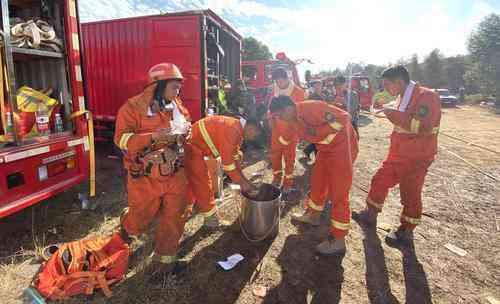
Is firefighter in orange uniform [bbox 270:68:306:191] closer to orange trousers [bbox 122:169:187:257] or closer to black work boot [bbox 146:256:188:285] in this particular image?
orange trousers [bbox 122:169:187:257]

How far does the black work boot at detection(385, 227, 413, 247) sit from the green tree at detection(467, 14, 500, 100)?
1156 inches

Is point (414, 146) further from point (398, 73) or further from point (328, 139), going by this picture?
point (328, 139)

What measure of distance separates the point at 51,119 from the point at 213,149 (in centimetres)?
206

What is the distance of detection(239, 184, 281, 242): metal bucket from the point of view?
294cm

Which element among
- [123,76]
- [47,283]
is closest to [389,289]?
[47,283]

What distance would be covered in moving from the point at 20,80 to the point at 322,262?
421 cm

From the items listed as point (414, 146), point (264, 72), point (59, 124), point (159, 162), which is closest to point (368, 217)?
point (414, 146)

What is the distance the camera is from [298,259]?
2.86 m

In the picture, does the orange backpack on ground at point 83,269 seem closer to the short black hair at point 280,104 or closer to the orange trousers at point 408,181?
the short black hair at point 280,104

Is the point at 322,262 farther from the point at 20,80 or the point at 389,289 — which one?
the point at 20,80

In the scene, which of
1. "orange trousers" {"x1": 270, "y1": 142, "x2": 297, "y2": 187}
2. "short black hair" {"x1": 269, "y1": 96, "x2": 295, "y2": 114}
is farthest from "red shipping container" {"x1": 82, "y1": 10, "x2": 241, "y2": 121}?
"short black hair" {"x1": 269, "y1": 96, "x2": 295, "y2": 114}

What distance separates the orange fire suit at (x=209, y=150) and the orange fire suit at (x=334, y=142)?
2.31 feet

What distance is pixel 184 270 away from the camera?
2.61m

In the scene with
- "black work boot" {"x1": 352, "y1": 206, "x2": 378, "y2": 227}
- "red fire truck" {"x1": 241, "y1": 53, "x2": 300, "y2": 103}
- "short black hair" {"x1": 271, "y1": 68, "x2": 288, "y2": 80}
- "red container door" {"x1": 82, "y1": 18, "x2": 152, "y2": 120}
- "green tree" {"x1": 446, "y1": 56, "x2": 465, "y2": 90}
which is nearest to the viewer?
"black work boot" {"x1": 352, "y1": 206, "x2": 378, "y2": 227}
